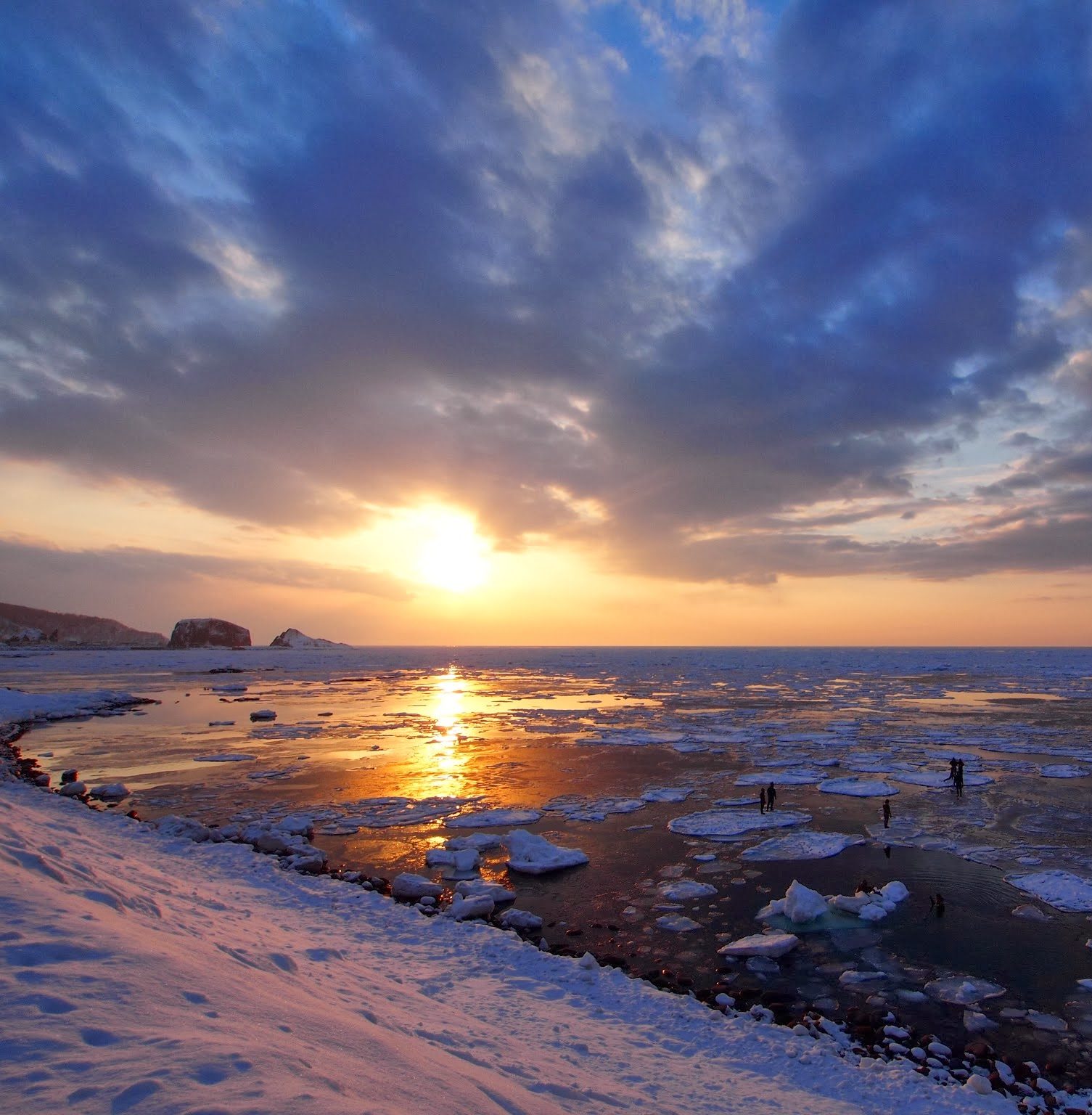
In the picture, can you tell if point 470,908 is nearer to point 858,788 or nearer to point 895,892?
point 895,892

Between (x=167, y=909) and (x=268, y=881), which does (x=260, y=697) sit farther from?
(x=167, y=909)

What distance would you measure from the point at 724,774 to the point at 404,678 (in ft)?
187

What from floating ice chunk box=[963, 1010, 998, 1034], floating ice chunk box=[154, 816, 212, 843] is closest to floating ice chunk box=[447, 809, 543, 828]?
floating ice chunk box=[154, 816, 212, 843]

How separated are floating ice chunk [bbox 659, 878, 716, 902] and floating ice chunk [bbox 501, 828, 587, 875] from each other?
5.71 ft

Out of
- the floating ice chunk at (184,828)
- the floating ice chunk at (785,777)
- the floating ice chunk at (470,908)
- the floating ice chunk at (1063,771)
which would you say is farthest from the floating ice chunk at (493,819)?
the floating ice chunk at (1063,771)

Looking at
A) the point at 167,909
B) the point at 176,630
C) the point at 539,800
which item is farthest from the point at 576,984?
the point at 176,630

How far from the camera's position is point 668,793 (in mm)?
16453

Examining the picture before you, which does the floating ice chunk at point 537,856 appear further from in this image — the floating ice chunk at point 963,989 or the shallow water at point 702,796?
the floating ice chunk at point 963,989

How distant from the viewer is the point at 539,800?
1588 cm

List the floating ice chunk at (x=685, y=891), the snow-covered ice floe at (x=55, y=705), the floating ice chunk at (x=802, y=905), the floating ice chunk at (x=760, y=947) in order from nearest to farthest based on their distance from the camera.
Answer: the floating ice chunk at (x=760, y=947), the floating ice chunk at (x=802, y=905), the floating ice chunk at (x=685, y=891), the snow-covered ice floe at (x=55, y=705)

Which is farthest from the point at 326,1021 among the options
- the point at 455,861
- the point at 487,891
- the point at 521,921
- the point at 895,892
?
the point at 895,892

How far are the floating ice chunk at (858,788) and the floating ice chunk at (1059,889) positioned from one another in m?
5.99

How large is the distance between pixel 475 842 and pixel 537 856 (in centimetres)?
173

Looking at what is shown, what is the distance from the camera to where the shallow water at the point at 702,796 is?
26.0 feet
